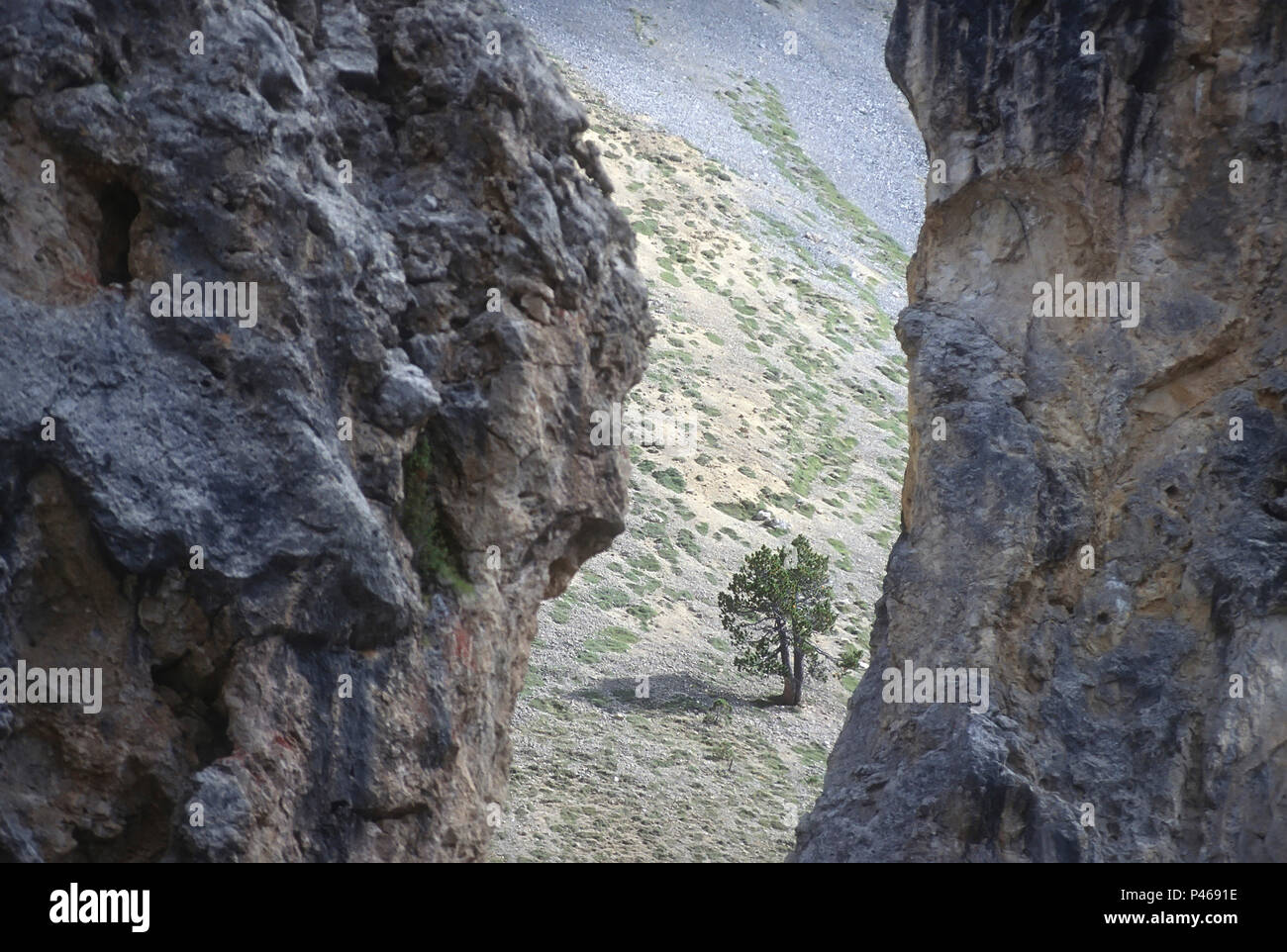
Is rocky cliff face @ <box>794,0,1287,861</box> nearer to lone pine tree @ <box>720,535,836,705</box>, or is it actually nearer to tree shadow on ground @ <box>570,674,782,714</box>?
tree shadow on ground @ <box>570,674,782,714</box>

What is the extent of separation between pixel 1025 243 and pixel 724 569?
74.2ft

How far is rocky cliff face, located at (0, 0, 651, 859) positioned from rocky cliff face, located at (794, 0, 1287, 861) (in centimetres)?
454

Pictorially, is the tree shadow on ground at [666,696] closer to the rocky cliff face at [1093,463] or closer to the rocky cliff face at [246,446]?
the rocky cliff face at [1093,463]

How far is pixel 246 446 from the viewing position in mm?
12781

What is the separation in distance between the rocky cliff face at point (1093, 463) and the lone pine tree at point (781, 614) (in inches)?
595

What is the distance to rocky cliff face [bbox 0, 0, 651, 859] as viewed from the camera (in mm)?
12336

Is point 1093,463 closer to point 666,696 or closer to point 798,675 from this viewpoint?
point 666,696

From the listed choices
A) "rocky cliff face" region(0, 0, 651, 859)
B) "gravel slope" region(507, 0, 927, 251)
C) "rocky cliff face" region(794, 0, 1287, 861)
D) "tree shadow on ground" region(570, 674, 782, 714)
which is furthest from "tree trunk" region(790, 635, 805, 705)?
"gravel slope" region(507, 0, 927, 251)

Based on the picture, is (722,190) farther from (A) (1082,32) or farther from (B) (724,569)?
(A) (1082,32)

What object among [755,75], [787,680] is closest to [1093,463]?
[787,680]

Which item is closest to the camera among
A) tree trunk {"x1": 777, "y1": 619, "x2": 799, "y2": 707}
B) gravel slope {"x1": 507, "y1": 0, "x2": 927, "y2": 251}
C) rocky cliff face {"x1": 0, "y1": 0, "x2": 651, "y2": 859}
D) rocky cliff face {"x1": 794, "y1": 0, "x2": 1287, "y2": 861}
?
rocky cliff face {"x1": 0, "y1": 0, "x2": 651, "y2": 859}

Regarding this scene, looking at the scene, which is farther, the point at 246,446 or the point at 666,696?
the point at 666,696

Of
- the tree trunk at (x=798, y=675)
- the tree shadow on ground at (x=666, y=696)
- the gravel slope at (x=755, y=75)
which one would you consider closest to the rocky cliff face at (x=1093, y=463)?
the tree shadow on ground at (x=666, y=696)

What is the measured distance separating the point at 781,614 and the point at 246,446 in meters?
21.1
